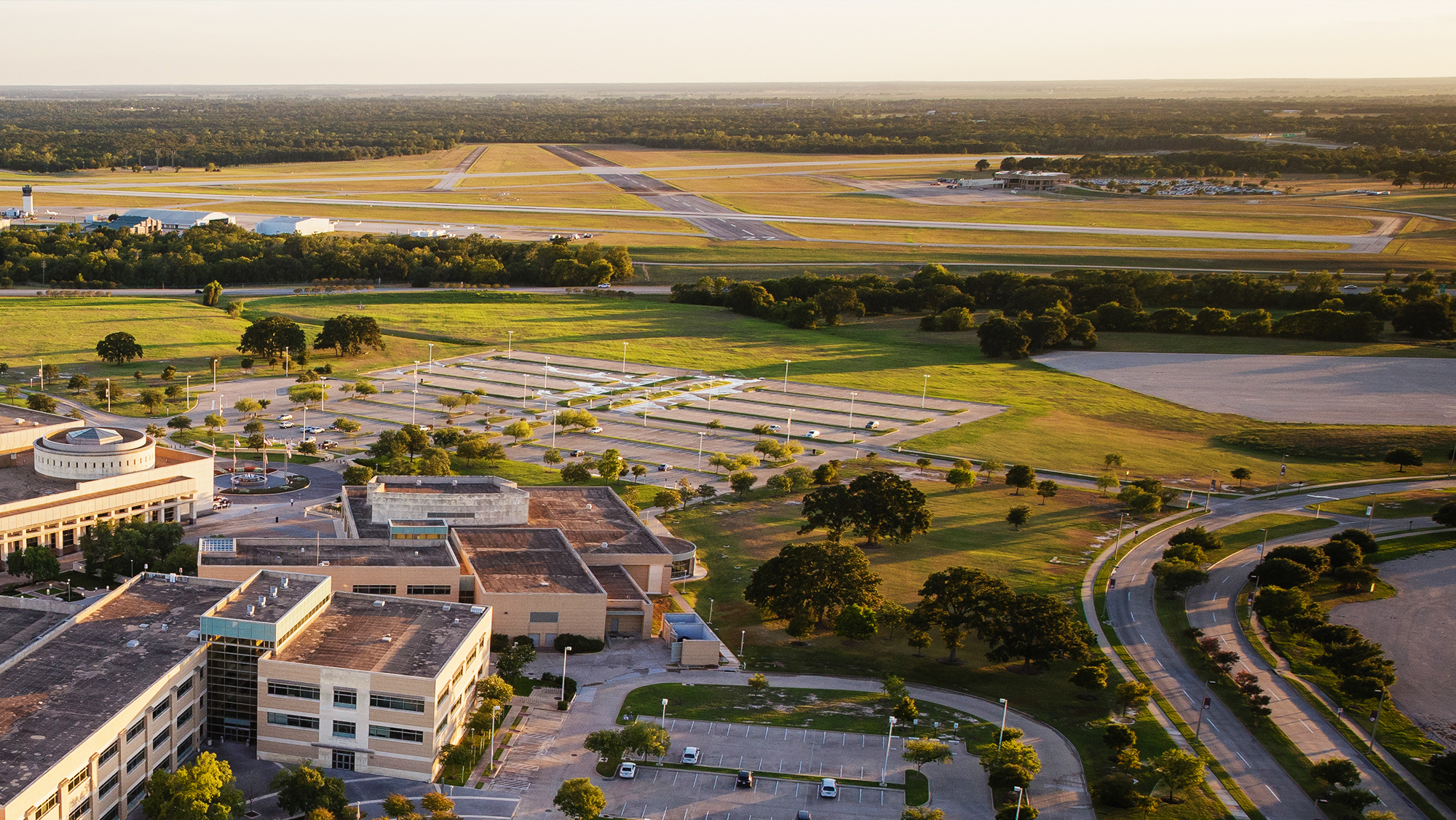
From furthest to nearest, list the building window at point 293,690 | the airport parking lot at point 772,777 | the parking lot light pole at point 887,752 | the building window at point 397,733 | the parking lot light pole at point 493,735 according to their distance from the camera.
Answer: the parking lot light pole at point 887,752 < the parking lot light pole at point 493,735 < the building window at point 293,690 < the building window at point 397,733 < the airport parking lot at point 772,777

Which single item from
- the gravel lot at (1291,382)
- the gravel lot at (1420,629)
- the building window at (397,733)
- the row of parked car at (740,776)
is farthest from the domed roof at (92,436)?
the gravel lot at (1291,382)

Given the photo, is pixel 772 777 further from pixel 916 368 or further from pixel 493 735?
pixel 916 368

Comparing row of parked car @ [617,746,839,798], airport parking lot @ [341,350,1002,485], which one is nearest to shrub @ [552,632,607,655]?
row of parked car @ [617,746,839,798]

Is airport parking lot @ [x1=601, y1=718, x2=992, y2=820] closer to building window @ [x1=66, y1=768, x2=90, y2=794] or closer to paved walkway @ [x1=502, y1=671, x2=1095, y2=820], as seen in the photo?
paved walkway @ [x1=502, y1=671, x2=1095, y2=820]

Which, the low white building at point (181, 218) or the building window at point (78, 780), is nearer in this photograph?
the building window at point (78, 780)

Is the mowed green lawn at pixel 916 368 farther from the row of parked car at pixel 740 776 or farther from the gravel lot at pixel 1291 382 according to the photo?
the row of parked car at pixel 740 776

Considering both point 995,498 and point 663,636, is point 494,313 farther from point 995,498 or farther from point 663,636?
point 663,636

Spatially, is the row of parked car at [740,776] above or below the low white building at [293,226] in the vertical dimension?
below
